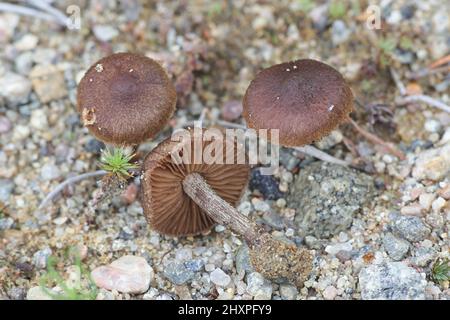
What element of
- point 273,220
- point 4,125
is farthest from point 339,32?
point 4,125

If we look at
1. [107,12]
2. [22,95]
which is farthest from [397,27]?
[22,95]

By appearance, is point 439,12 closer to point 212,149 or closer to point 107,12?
point 212,149

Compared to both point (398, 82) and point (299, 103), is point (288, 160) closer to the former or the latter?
point (299, 103)

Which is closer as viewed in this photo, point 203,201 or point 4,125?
point 203,201

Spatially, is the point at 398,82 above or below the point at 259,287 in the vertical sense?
above

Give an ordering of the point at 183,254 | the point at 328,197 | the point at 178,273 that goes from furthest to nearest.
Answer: the point at 328,197
the point at 183,254
the point at 178,273

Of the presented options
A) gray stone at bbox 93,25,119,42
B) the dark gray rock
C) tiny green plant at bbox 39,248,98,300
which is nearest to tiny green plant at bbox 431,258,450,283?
the dark gray rock
